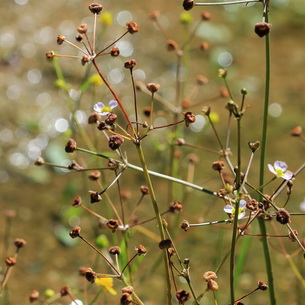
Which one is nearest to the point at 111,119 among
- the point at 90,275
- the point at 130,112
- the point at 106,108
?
the point at 106,108

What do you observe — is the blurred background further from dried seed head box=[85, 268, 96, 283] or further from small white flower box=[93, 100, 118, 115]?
dried seed head box=[85, 268, 96, 283]

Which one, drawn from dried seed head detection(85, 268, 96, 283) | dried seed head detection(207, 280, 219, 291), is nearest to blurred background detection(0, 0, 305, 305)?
dried seed head detection(85, 268, 96, 283)

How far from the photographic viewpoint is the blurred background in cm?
226

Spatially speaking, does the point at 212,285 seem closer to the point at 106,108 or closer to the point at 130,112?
the point at 106,108

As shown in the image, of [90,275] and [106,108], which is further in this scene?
[106,108]

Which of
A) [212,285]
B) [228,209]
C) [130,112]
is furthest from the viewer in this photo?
[130,112]

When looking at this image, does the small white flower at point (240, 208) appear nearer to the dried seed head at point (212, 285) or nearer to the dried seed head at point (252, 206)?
the dried seed head at point (252, 206)

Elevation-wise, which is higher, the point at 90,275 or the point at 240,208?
the point at 240,208

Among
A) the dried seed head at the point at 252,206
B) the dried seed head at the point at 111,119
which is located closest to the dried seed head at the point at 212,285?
the dried seed head at the point at 252,206

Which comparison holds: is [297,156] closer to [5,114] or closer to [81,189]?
[81,189]

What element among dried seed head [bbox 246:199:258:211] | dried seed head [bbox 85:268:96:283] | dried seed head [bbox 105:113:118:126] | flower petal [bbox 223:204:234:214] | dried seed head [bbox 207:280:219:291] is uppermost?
dried seed head [bbox 105:113:118:126]

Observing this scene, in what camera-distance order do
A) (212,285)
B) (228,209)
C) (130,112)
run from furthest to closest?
(130,112) < (228,209) < (212,285)

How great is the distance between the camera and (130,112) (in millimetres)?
2949

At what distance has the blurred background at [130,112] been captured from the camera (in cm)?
226
